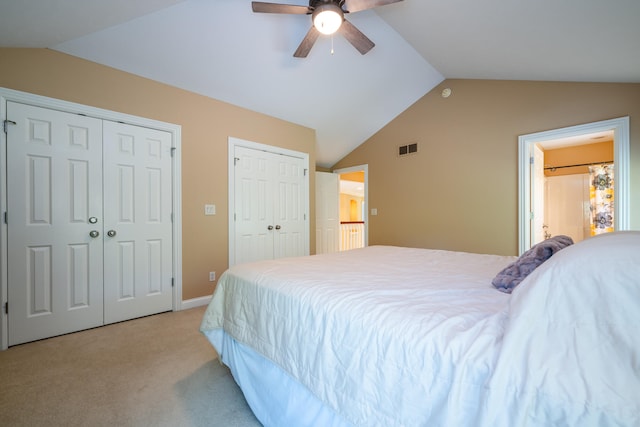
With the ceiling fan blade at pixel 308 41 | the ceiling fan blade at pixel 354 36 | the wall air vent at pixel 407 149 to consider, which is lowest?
the wall air vent at pixel 407 149

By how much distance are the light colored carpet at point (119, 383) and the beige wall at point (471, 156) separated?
10.8 ft

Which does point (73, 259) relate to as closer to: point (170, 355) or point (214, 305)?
point (170, 355)

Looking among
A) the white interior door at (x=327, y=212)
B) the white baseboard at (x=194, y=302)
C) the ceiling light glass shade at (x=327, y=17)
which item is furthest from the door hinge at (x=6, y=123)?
the white interior door at (x=327, y=212)

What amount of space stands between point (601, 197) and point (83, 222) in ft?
21.8

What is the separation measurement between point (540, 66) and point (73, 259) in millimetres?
4803

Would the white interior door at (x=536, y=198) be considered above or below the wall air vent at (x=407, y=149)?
below

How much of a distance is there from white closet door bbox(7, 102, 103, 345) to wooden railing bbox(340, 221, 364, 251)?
4242mm

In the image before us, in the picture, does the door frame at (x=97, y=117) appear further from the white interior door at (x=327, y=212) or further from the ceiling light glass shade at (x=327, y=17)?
the white interior door at (x=327, y=212)

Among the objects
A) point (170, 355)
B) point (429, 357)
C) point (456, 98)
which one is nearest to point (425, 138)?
point (456, 98)

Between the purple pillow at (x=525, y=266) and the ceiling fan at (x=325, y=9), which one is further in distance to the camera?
the ceiling fan at (x=325, y=9)

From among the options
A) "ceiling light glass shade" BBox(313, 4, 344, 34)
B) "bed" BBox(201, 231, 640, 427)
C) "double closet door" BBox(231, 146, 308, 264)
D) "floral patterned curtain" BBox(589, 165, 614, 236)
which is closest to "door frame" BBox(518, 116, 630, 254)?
"floral patterned curtain" BBox(589, 165, 614, 236)

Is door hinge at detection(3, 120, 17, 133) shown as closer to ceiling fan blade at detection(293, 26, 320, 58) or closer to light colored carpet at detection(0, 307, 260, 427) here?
light colored carpet at detection(0, 307, 260, 427)

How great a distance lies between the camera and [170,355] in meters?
1.90

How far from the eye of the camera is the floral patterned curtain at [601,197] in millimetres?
3820
